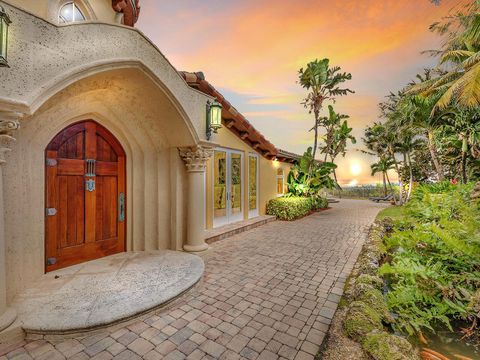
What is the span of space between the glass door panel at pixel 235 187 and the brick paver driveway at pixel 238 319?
3318 mm

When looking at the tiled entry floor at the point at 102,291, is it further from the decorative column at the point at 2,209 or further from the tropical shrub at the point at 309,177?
the tropical shrub at the point at 309,177

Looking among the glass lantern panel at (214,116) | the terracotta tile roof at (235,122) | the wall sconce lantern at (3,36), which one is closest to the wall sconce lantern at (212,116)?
the glass lantern panel at (214,116)

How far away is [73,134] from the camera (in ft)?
13.8

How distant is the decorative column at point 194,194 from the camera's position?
18.0 ft

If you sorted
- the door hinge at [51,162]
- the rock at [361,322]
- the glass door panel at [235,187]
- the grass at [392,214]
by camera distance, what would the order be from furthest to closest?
1. the grass at [392,214]
2. the glass door panel at [235,187]
3. the door hinge at [51,162]
4. the rock at [361,322]

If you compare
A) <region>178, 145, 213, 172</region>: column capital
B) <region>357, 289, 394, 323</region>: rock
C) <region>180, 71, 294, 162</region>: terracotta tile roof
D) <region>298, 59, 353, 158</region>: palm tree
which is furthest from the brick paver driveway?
<region>298, 59, 353, 158</region>: palm tree

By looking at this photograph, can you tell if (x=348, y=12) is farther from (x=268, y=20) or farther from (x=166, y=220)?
(x=166, y=220)

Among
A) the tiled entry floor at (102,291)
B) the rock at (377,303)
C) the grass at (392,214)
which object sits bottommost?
the grass at (392,214)

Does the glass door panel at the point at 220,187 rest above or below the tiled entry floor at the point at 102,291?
above

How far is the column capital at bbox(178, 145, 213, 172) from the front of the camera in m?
5.40

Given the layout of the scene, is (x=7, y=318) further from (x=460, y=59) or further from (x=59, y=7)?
(x=460, y=59)

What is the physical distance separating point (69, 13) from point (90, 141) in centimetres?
261

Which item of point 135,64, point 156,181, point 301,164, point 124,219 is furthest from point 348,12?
point 124,219

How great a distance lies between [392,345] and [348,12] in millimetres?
9846
